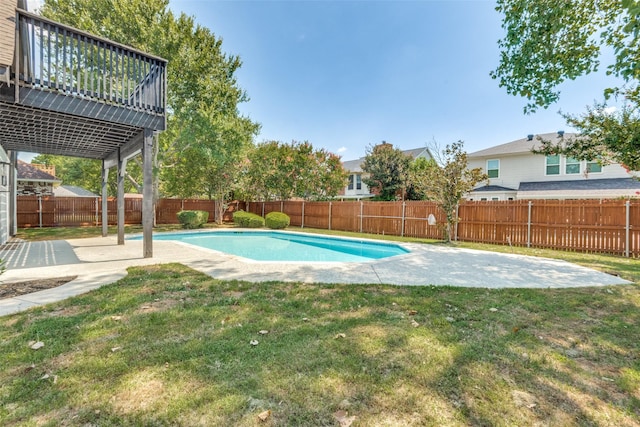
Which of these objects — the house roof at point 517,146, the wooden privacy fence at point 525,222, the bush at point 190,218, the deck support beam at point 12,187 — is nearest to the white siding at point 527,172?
the house roof at point 517,146

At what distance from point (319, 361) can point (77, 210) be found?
19149 mm

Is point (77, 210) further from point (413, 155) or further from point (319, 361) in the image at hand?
point (413, 155)

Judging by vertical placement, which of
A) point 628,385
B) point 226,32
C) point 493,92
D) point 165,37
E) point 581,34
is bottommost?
point 628,385

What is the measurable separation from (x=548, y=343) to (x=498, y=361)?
2.61 feet

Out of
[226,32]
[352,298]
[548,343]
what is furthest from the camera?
[226,32]

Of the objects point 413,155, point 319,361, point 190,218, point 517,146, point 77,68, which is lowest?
point 319,361

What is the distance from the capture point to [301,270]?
603 cm

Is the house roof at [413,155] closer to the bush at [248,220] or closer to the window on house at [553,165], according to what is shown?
the window on house at [553,165]

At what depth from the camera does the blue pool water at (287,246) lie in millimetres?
10051

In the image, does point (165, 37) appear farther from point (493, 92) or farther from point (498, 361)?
point (498, 361)

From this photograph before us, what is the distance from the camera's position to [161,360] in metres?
2.43

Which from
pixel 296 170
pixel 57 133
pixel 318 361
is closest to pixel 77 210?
pixel 57 133

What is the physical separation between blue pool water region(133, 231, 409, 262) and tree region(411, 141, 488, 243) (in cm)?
251

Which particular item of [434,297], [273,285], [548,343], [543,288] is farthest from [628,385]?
[273,285]
